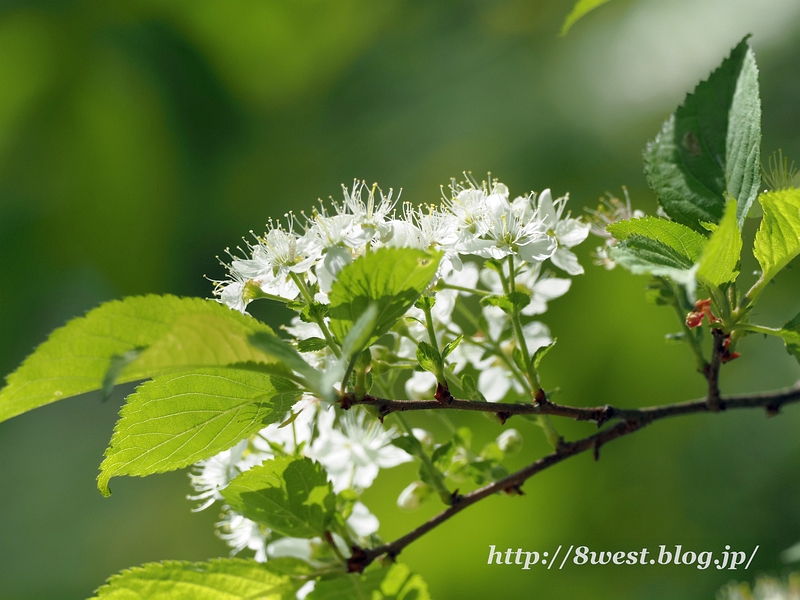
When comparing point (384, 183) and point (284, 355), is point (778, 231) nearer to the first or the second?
point (284, 355)

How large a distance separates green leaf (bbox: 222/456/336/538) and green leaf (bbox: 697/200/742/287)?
0.34 metres

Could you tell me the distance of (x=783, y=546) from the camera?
6.07 ft

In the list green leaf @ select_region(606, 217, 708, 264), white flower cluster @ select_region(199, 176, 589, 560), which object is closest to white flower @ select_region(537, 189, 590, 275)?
white flower cluster @ select_region(199, 176, 589, 560)

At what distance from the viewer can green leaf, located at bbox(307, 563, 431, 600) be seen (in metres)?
0.58

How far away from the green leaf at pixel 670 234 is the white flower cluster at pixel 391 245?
0.09m

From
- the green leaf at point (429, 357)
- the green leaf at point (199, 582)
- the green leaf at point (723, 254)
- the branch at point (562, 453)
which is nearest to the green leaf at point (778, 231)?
the green leaf at point (723, 254)

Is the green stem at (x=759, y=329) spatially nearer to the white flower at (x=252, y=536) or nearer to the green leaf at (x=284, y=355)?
the green leaf at (x=284, y=355)

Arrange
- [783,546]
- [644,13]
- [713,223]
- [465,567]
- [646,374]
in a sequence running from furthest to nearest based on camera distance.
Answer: [644,13] < [646,374] < [465,567] < [783,546] < [713,223]

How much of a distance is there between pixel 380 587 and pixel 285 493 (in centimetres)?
11

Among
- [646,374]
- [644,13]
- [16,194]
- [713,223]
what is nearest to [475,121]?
[644,13]

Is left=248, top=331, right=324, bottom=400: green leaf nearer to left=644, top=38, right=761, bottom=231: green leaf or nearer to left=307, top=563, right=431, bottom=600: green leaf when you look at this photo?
left=307, top=563, right=431, bottom=600: green leaf

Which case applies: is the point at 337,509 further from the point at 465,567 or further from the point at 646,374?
the point at 646,374

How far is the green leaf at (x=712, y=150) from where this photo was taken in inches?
22.5

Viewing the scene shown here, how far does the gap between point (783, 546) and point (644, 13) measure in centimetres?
206
